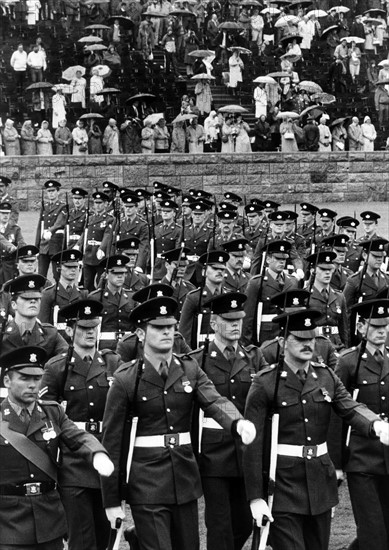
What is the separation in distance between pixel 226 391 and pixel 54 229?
34.3ft

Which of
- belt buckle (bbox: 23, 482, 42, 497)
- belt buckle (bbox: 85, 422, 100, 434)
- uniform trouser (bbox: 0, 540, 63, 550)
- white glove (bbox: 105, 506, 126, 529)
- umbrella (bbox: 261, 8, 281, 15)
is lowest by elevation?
uniform trouser (bbox: 0, 540, 63, 550)

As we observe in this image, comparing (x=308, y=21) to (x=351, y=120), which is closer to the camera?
(x=351, y=120)

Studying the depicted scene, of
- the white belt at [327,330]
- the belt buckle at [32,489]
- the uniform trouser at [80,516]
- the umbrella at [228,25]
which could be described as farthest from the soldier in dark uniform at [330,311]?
the umbrella at [228,25]

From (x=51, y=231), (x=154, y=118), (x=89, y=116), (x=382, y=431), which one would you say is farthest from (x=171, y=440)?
(x=154, y=118)

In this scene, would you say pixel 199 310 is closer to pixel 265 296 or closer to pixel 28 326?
pixel 265 296

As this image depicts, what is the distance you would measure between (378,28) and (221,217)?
1940 centimetres

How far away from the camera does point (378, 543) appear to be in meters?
9.12

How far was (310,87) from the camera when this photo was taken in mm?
31391

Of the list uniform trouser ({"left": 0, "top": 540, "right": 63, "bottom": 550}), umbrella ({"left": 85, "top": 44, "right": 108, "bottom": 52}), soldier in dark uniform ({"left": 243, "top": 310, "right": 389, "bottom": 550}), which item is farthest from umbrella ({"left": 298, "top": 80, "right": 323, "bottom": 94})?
uniform trouser ({"left": 0, "top": 540, "right": 63, "bottom": 550})

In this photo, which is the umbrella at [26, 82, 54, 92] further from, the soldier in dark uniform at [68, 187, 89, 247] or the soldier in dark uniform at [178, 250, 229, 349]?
the soldier in dark uniform at [178, 250, 229, 349]

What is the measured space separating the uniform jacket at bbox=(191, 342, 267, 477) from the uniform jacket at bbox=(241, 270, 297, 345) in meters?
2.73

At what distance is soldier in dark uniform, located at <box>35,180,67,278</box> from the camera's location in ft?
65.3

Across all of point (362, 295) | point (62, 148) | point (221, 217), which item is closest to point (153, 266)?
point (221, 217)

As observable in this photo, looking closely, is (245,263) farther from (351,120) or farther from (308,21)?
(308,21)
